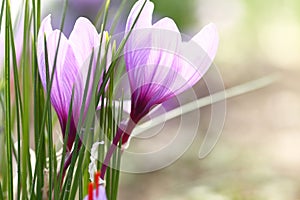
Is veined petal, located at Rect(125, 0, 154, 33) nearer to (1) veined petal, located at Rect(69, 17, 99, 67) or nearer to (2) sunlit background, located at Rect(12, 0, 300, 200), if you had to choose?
(1) veined petal, located at Rect(69, 17, 99, 67)

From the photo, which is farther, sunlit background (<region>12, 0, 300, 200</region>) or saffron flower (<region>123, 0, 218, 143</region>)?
sunlit background (<region>12, 0, 300, 200</region>)

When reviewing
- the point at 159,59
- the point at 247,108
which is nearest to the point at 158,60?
the point at 159,59

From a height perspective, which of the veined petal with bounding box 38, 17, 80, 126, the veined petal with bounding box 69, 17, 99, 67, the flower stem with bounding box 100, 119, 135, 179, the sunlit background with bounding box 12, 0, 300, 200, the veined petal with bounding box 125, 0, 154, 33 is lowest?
the sunlit background with bounding box 12, 0, 300, 200

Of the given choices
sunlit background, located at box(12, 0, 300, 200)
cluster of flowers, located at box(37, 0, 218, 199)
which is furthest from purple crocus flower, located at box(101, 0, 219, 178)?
sunlit background, located at box(12, 0, 300, 200)

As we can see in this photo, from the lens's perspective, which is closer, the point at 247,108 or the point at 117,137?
the point at 117,137

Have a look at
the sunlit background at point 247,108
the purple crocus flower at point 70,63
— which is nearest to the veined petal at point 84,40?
the purple crocus flower at point 70,63

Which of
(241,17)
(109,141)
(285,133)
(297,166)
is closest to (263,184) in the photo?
(297,166)

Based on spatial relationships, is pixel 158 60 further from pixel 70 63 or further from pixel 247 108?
pixel 247 108

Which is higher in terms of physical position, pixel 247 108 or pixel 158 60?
pixel 158 60
